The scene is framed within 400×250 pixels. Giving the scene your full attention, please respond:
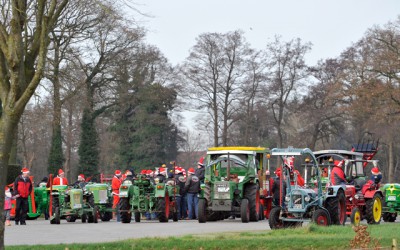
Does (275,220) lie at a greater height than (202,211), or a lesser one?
lesser

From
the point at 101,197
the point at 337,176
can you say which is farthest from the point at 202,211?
the point at 101,197

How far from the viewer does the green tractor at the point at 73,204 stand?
1155 inches

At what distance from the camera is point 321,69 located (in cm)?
7188

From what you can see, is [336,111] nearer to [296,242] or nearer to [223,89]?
[223,89]

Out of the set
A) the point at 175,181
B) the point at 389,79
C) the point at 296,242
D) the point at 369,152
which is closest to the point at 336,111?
the point at 389,79

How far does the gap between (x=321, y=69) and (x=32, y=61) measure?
5789cm

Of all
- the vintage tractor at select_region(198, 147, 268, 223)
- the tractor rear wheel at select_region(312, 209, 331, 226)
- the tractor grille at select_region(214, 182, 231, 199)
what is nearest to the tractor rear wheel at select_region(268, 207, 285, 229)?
the tractor rear wheel at select_region(312, 209, 331, 226)

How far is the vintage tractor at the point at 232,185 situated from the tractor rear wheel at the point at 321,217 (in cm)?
515

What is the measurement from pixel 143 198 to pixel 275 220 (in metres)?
8.04

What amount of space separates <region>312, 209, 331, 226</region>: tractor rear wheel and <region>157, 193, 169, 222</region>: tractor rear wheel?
26.2ft

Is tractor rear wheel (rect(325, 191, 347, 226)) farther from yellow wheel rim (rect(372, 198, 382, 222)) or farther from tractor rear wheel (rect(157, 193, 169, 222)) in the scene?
tractor rear wheel (rect(157, 193, 169, 222))

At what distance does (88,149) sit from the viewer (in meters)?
62.2

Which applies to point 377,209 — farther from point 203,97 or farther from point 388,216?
point 203,97

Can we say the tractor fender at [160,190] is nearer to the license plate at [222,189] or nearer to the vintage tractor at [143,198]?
the vintage tractor at [143,198]
